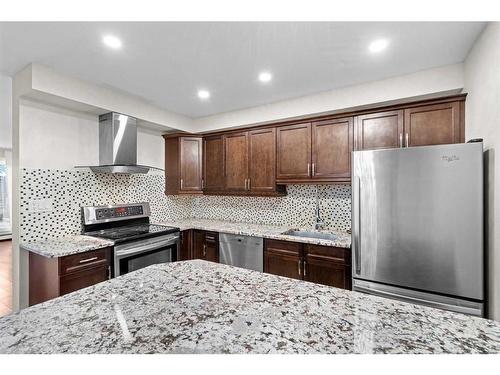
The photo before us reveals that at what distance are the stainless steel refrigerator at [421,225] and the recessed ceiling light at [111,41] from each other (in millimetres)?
2002

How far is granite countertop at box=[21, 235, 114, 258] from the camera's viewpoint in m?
2.08

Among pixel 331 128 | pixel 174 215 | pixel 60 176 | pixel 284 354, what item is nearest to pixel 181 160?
pixel 174 215

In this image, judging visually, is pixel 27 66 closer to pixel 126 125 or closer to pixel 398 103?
pixel 126 125

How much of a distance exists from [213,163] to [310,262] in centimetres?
193

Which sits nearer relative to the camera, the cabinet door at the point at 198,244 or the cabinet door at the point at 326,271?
the cabinet door at the point at 326,271

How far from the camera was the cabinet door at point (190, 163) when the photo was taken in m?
3.66

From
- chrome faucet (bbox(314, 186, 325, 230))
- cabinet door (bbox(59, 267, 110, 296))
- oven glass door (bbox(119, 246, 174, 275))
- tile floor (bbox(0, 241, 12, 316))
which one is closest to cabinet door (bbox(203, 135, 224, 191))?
oven glass door (bbox(119, 246, 174, 275))

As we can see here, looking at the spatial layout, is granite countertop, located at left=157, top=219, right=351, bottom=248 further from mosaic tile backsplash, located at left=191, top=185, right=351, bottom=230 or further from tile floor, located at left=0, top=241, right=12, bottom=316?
tile floor, located at left=0, top=241, right=12, bottom=316

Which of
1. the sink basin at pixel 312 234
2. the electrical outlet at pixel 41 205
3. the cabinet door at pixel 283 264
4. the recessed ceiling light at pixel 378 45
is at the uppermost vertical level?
the recessed ceiling light at pixel 378 45

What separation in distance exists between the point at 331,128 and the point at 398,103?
2.14ft

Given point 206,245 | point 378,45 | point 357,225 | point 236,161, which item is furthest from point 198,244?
point 378,45

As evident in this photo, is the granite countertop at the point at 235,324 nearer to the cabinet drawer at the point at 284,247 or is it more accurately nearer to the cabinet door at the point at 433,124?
the cabinet drawer at the point at 284,247

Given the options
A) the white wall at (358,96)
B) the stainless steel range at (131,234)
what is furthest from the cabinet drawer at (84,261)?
the white wall at (358,96)

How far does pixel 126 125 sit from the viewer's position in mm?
2896
